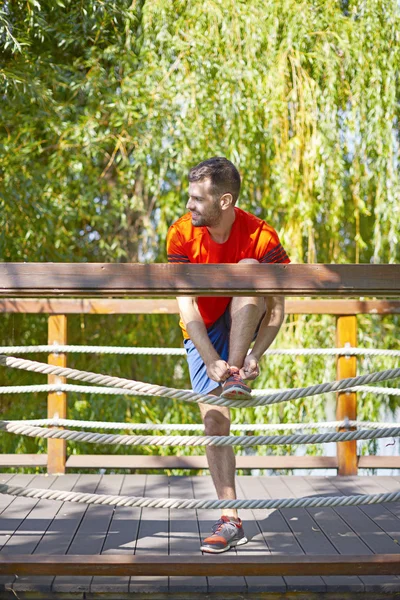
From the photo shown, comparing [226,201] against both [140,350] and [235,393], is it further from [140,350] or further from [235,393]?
[140,350]

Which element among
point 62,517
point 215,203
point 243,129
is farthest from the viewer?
point 243,129

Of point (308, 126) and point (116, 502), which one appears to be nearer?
point (116, 502)

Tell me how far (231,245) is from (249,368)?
0.48m

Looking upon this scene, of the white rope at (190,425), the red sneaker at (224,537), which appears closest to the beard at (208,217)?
the red sneaker at (224,537)

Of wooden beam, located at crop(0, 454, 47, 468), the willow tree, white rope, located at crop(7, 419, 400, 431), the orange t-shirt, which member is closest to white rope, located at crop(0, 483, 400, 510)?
the orange t-shirt

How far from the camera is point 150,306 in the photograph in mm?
4336

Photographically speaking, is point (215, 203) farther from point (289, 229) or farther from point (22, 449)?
point (22, 449)

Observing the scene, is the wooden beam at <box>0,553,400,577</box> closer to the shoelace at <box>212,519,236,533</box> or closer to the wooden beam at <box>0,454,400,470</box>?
the shoelace at <box>212,519,236,533</box>

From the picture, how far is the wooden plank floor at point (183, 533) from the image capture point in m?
2.70

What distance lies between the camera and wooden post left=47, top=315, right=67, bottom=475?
4.31 m

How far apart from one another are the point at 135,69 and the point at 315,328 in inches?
87.4

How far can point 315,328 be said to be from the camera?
5.81 metres

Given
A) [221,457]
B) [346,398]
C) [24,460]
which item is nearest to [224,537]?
[221,457]

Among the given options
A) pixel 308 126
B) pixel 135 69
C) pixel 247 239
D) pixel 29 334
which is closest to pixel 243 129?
pixel 308 126
